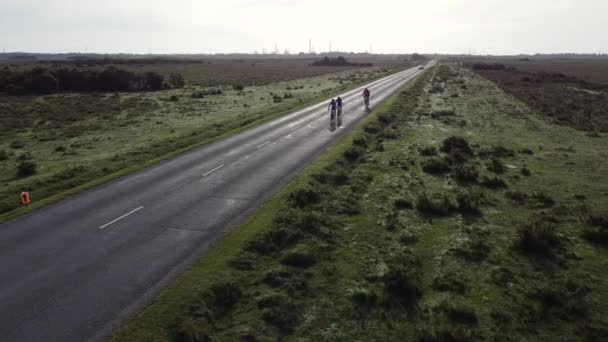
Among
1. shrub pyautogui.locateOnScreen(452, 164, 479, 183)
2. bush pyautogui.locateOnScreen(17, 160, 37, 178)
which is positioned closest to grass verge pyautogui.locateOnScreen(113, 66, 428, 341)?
shrub pyautogui.locateOnScreen(452, 164, 479, 183)

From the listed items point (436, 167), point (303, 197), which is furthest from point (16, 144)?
point (436, 167)

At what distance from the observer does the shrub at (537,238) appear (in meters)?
13.7

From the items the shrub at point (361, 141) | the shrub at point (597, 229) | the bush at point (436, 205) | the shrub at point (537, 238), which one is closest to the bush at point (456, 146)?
the shrub at point (361, 141)

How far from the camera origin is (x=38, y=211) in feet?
54.9

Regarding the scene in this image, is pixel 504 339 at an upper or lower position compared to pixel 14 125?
lower

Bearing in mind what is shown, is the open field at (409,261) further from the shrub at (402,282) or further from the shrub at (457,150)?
the shrub at (457,150)

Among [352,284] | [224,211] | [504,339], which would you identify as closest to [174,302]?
[352,284]

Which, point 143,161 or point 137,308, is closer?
point 137,308

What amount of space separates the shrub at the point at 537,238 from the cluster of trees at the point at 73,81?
73.9 metres

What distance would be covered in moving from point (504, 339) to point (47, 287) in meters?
11.1

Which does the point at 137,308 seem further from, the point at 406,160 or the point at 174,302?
the point at 406,160

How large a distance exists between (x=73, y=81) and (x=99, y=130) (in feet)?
141

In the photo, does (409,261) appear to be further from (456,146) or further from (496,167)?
(456,146)

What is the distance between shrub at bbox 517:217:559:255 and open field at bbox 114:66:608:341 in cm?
4
